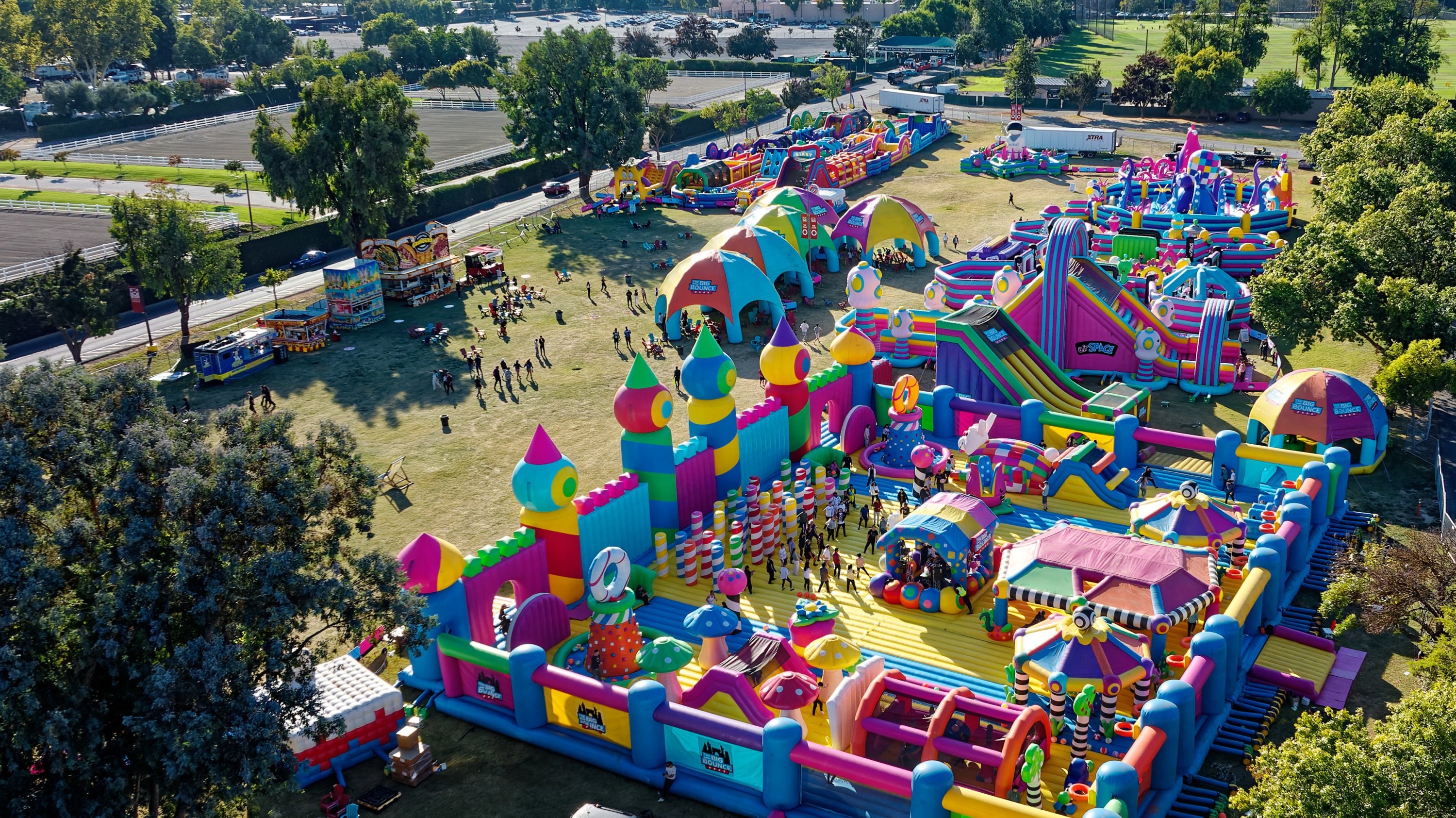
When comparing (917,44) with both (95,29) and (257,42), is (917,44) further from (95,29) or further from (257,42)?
(95,29)

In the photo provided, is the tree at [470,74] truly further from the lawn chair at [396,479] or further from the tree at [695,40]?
the lawn chair at [396,479]

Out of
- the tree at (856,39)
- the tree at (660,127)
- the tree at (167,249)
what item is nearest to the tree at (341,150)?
the tree at (167,249)

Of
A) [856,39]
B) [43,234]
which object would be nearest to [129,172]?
[43,234]

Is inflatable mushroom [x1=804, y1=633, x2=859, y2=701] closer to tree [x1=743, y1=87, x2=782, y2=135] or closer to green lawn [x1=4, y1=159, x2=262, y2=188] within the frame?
green lawn [x1=4, y1=159, x2=262, y2=188]

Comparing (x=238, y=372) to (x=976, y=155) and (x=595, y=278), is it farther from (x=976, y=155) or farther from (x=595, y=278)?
(x=976, y=155)

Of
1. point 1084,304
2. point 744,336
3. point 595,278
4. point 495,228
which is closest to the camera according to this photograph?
point 1084,304

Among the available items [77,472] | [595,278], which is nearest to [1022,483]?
[77,472]

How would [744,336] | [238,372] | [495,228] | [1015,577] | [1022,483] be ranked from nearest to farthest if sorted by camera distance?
[1015,577], [1022,483], [238,372], [744,336], [495,228]
